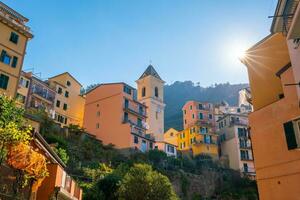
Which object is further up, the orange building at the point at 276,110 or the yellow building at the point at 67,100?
the yellow building at the point at 67,100

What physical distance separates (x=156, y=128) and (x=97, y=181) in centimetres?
3535

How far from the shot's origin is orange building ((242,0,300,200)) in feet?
53.9

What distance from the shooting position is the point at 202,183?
53.1m

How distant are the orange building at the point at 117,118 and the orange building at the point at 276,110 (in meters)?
32.5

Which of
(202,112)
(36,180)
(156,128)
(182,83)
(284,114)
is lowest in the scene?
(36,180)

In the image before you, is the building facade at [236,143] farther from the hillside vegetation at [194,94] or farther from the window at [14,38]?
the hillside vegetation at [194,94]

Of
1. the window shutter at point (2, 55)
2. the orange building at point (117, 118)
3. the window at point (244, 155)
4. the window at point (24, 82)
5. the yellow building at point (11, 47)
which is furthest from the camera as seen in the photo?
the window at point (244, 155)

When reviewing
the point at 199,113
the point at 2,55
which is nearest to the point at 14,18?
the point at 2,55

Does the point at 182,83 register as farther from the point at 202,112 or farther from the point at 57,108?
the point at 57,108

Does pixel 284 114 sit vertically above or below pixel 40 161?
above

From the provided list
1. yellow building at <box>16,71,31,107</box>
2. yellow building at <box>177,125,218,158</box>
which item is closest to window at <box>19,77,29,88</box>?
yellow building at <box>16,71,31,107</box>

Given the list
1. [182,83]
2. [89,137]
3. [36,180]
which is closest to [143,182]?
[36,180]

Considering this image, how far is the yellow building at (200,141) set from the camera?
2689 inches

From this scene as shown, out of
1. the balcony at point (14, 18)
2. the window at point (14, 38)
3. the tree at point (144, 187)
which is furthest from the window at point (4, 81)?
the tree at point (144, 187)
